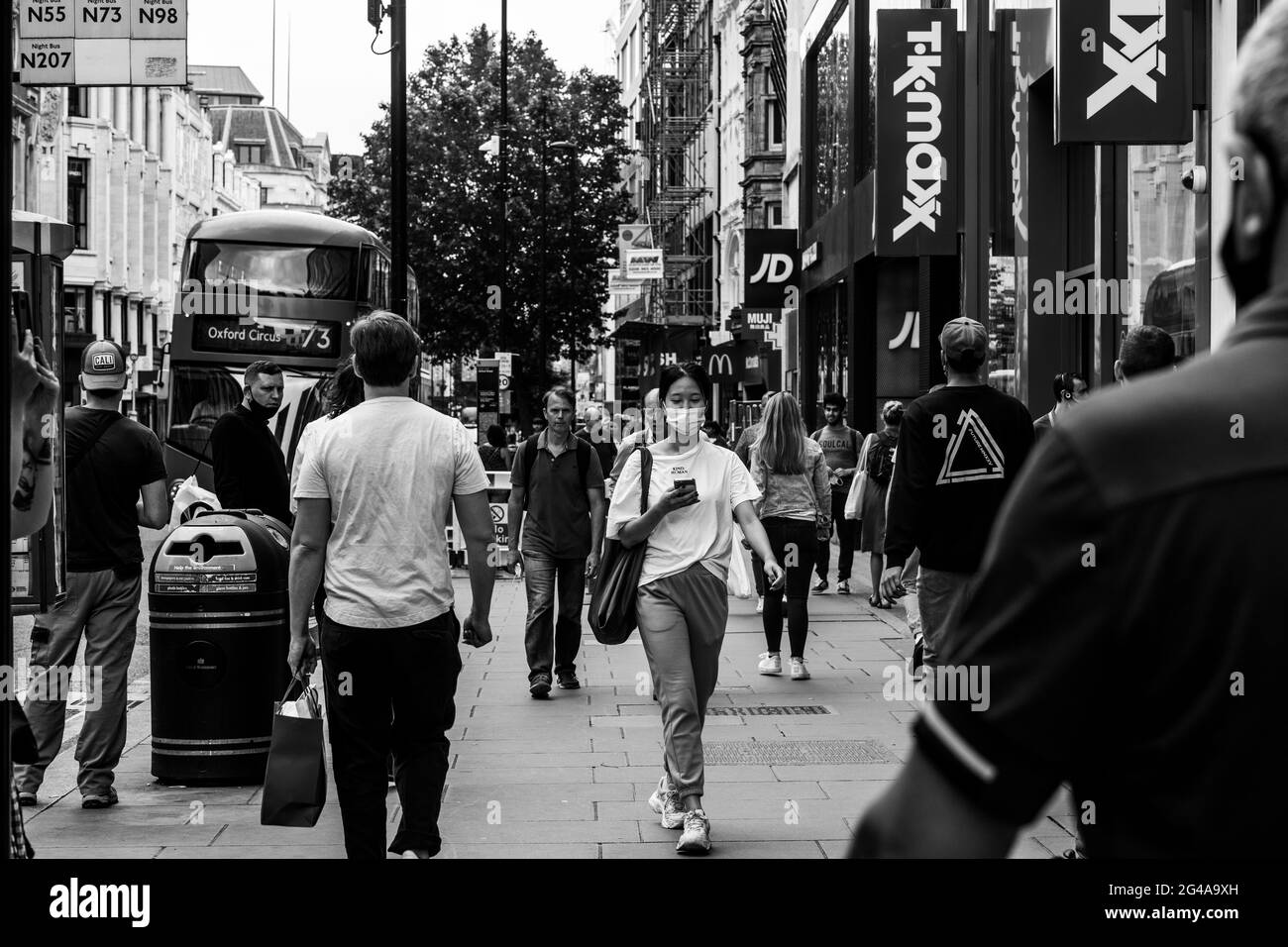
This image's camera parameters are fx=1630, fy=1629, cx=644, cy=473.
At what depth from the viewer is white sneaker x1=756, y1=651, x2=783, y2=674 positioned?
11.0 meters

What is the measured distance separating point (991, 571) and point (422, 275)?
52061 mm

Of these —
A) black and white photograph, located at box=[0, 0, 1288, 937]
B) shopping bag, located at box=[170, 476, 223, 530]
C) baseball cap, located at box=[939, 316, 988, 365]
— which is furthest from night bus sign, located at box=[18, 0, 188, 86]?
baseball cap, located at box=[939, 316, 988, 365]

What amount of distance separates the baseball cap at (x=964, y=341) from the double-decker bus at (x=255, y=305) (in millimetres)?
16376

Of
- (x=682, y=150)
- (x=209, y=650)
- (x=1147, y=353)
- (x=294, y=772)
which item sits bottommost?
(x=294, y=772)

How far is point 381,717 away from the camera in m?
5.08

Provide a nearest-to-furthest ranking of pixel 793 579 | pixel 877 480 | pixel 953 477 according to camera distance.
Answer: pixel 953 477 < pixel 793 579 < pixel 877 480

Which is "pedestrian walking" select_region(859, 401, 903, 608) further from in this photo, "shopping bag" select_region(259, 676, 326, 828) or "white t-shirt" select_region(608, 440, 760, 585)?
"shopping bag" select_region(259, 676, 326, 828)

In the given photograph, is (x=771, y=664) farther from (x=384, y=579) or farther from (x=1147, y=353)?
(x=384, y=579)

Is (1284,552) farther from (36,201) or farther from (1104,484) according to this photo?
(36,201)

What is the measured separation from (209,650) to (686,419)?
2.46m

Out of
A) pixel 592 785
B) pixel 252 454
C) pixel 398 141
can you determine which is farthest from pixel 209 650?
pixel 398 141

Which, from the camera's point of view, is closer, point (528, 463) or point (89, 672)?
point (89, 672)

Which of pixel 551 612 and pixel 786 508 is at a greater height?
pixel 786 508
